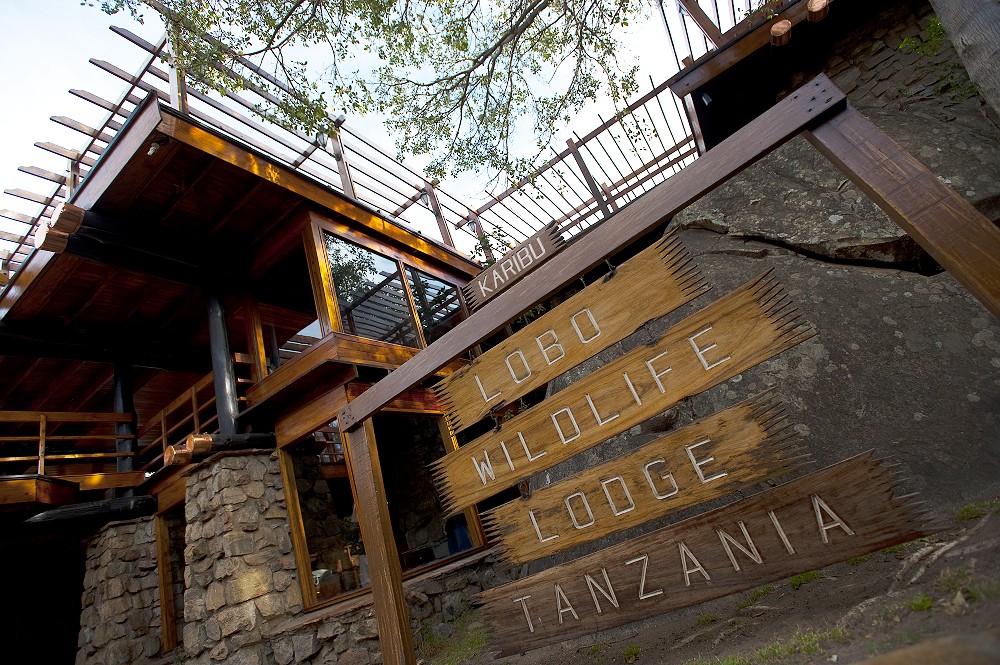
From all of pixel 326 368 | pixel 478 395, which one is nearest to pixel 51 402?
pixel 326 368

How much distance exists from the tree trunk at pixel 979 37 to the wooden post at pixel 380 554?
4175mm

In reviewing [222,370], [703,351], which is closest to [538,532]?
[703,351]

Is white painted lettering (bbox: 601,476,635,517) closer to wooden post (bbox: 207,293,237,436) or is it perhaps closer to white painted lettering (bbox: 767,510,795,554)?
white painted lettering (bbox: 767,510,795,554)

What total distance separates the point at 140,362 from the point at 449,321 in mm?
5470

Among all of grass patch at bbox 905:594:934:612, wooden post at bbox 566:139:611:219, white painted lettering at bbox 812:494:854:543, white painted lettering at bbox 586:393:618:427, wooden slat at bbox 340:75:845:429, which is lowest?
grass patch at bbox 905:594:934:612

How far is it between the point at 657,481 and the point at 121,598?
8.61 m

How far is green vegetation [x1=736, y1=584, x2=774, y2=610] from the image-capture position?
2.91 meters

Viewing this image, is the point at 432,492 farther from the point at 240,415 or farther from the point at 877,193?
the point at 877,193

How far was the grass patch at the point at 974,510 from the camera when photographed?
2.72m

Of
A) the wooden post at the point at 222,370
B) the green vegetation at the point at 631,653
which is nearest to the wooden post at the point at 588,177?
the wooden post at the point at 222,370

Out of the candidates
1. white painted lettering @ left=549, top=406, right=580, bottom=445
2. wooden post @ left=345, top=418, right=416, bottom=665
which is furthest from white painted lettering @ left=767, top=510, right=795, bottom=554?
wooden post @ left=345, top=418, right=416, bottom=665

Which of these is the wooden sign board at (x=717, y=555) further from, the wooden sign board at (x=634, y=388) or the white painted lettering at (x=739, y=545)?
the wooden sign board at (x=634, y=388)

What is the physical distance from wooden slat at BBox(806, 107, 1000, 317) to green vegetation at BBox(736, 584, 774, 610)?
1.94 metres

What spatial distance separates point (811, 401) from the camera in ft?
12.8
